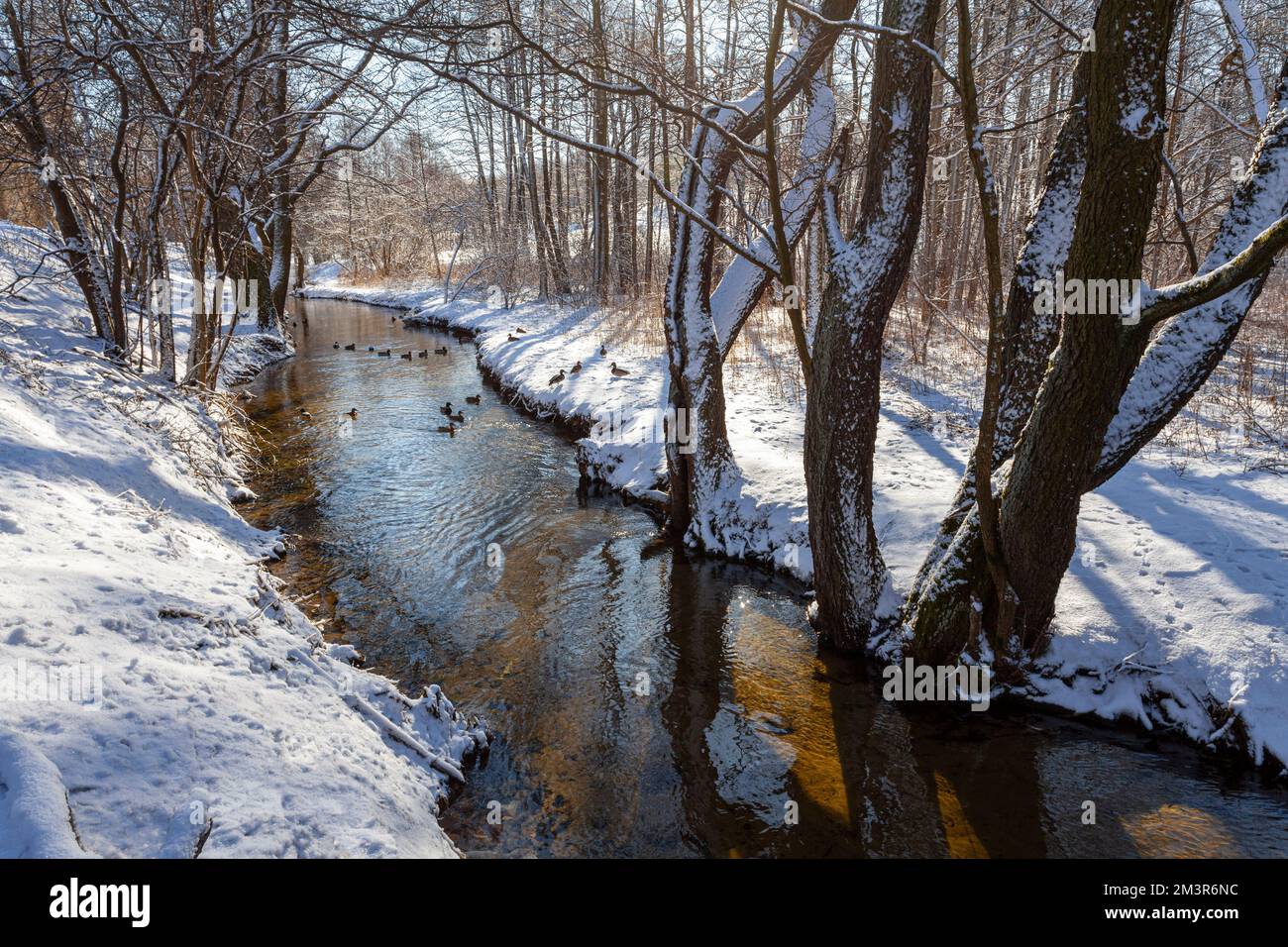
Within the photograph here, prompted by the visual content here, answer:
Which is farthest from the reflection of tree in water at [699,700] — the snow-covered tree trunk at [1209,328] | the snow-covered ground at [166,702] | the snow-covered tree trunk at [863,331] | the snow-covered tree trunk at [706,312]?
the snow-covered tree trunk at [1209,328]

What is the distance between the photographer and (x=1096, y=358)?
12.0 ft

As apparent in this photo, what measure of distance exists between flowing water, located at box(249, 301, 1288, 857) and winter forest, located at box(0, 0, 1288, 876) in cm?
3

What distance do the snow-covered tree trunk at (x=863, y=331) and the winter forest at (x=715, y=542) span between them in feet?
0.10

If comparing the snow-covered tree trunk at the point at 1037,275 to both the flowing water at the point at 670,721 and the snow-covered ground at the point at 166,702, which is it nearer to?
the flowing water at the point at 670,721

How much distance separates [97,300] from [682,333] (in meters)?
8.31

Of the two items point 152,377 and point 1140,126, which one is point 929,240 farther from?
point 152,377

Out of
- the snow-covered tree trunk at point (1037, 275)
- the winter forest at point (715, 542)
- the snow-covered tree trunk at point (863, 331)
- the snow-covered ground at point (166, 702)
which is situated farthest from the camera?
the snow-covered tree trunk at point (863, 331)

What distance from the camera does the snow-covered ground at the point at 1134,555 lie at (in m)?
4.44

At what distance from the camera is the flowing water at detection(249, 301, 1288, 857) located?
12.5ft

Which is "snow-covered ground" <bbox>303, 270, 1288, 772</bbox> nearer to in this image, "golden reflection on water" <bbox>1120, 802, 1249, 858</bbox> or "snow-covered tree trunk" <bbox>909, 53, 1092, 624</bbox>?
"golden reflection on water" <bbox>1120, 802, 1249, 858</bbox>

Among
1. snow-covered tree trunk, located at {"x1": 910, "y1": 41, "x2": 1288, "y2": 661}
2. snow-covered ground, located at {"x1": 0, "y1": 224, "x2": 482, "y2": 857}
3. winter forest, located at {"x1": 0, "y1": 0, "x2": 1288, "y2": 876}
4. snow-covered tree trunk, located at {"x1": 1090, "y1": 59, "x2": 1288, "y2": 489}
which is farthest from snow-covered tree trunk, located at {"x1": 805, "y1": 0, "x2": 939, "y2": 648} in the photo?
snow-covered ground, located at {"x1": 0, "y1": 224, "x2": 482, "y2": 857}

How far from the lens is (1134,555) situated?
17.8ft

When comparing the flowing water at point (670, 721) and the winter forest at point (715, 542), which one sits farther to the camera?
the flowing water at point (670, 721)

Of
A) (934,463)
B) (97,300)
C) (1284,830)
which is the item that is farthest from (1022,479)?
(97,300)
